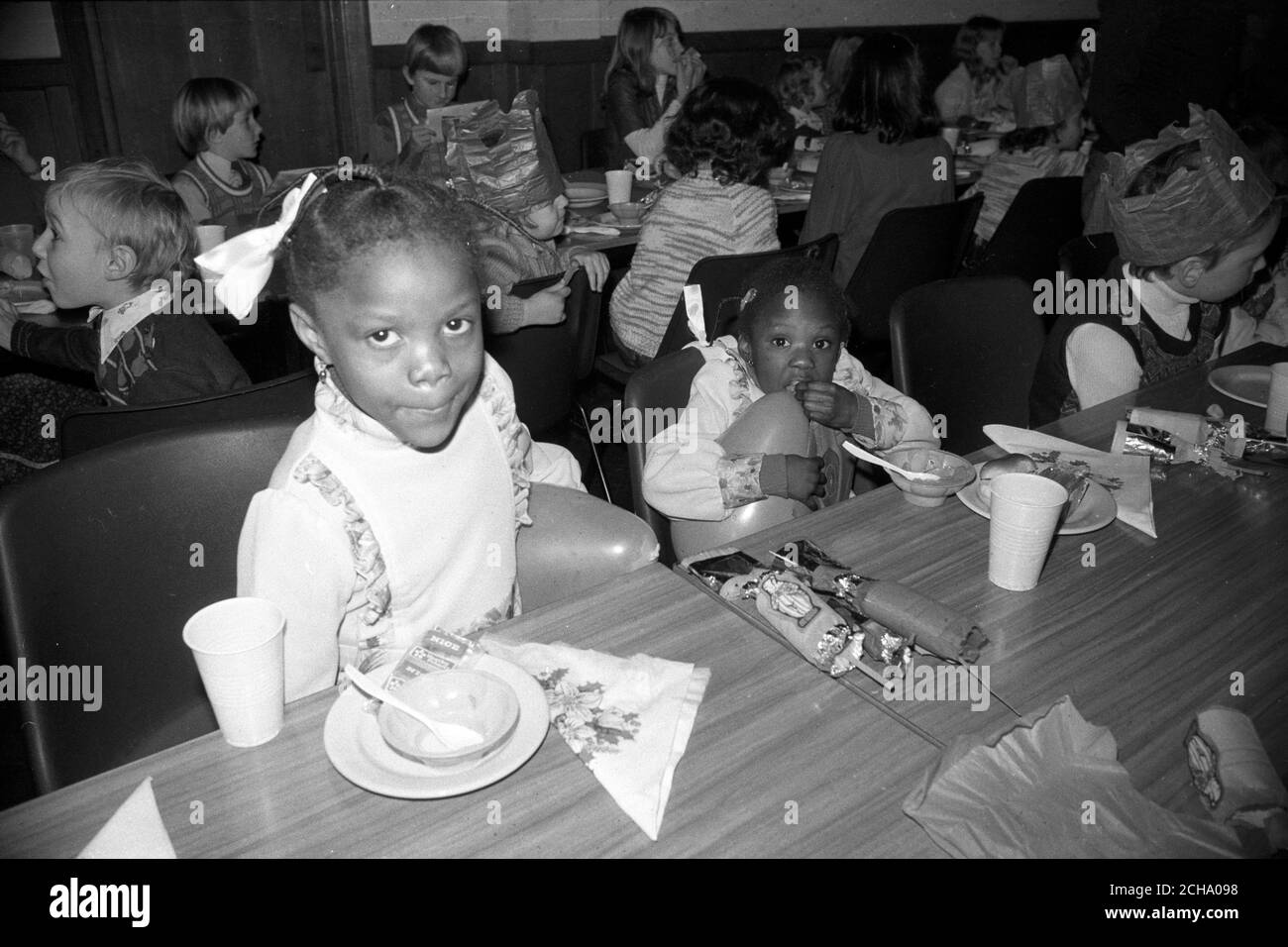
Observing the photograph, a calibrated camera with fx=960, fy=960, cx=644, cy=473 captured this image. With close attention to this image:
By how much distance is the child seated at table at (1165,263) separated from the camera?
199 cm

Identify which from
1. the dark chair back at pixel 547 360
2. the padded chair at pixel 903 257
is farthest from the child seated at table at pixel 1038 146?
the dark chair back at pixel 547 360

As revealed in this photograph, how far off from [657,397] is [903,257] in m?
1.76

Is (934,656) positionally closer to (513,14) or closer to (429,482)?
(429,482)

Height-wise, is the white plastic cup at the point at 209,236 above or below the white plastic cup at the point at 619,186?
below

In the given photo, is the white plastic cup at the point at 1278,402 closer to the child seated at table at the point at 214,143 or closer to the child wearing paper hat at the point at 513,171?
the child wearing paper hat at the point at 513,171

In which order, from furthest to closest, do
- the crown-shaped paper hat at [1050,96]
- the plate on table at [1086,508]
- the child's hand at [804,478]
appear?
the crown-shaped paper hat at [1050,96]
the child's hand at [804,478]
the plate on table at [1086,508]

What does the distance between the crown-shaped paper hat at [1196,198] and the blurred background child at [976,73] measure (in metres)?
4.59

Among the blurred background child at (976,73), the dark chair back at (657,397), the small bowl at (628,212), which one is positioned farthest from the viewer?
the blurred background child at (976,73)

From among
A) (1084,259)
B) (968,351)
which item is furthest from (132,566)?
(1084,259)

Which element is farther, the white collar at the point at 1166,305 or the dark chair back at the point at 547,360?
the dark chair back at the point at 547,360

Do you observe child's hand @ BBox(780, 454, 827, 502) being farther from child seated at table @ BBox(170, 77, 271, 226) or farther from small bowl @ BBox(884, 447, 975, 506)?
child seated at table @ BBox(170, 77, 271, 226)

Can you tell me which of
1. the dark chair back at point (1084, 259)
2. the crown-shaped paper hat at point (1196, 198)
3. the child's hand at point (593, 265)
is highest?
the crown-shaped paper hat at point (1196, 198)
